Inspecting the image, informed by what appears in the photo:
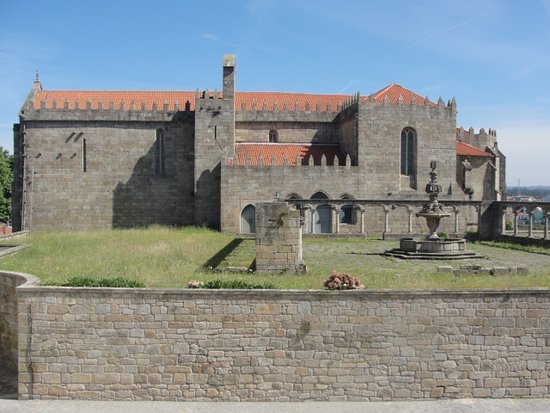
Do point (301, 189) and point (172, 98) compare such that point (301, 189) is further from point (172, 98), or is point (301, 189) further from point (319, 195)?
point (172, 98)

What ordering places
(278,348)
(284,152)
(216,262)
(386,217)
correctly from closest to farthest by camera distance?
(278,348), (216,262), (386,217), (284,152)

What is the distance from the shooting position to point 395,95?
3938 centimetres

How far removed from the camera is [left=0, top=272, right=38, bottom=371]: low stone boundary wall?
624 inches

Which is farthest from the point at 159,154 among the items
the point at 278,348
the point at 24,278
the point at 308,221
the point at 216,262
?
the point at 278,348

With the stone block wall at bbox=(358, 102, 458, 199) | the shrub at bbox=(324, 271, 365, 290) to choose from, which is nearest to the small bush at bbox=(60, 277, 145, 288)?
the shrub at bbox=(324, 271, 365, 290)

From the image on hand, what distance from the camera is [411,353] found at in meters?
14.1

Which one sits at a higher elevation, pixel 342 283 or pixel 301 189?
pixel 301 189

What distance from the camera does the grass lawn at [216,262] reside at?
15.8 metres

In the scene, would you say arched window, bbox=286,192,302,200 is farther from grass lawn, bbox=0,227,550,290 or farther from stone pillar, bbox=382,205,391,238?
stone pillar, bbox=382,205,391,238

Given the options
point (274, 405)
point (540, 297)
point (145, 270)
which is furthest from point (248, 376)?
point (540, 297)

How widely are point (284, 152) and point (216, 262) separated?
19957mm

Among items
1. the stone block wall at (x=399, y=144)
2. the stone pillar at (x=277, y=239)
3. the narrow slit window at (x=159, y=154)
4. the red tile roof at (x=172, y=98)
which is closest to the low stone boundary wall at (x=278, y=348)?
the stone pillar at (x=277, y=239)

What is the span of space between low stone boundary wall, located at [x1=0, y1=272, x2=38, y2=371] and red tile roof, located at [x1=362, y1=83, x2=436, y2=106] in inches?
1055

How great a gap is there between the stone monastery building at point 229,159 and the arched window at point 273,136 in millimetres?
99
